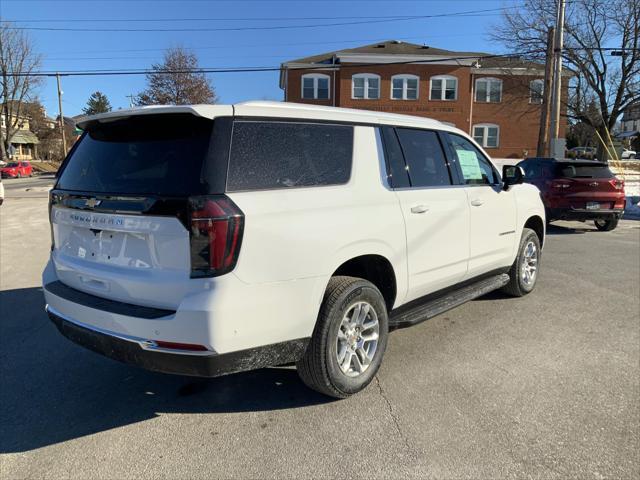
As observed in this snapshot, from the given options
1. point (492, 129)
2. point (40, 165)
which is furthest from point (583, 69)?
point (40, 165)

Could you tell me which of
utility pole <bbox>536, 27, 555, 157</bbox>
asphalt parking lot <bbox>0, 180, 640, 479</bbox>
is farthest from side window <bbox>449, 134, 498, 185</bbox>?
utility pole <bbox>536, 27, 555, 157</bbox>

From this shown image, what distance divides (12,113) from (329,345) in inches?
2557

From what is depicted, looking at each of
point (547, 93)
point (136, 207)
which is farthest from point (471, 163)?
point (547, 93)

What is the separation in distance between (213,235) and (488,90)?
41850 mm

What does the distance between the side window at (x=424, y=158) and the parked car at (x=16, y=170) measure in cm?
4524

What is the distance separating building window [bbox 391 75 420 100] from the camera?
3878 cm

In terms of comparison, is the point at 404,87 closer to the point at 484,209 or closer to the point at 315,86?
the point at 315,86

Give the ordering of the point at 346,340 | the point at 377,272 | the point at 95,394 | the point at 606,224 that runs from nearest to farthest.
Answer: the point at 346,340
the point at 95,394
the point at 377,272
the point at 606,224

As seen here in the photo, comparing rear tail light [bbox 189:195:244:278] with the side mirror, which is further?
the side mirror

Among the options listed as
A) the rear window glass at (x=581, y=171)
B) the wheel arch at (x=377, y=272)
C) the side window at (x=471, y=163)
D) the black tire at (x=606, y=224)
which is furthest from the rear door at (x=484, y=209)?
the black tire at (x=606, y=224)

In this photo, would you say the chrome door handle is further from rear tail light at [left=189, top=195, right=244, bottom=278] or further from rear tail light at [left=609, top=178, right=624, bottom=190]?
rear tail light at [left=609, top=178, right=624, bottom=190]

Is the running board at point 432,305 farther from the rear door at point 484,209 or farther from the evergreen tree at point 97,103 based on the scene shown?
the evergreen tree at point 97,103

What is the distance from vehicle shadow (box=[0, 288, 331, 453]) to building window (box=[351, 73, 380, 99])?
36.8 metres

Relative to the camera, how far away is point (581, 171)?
11.1 m
